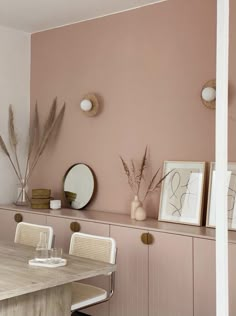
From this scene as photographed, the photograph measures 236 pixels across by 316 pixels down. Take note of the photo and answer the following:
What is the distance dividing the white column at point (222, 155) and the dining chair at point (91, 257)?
34.0 inches

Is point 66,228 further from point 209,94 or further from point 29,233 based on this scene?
point 209,94

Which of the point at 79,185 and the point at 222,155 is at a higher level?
the point at 222,155

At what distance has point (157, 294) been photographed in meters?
3.08

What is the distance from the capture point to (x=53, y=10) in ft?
13.0

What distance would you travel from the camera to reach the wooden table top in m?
2.03

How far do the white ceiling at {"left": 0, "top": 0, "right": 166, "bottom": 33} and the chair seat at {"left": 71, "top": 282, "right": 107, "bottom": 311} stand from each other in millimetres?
2315

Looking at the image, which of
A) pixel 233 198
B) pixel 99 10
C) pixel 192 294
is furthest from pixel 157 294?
pixel 99 10

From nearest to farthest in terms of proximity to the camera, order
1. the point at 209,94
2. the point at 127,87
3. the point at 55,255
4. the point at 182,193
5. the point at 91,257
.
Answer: the point at 55,255
the point at 91,257
the point at 209,94
the point at 182,193
the point at 127,87

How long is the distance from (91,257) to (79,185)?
1316mm

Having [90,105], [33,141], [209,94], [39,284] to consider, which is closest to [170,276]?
[39,284]

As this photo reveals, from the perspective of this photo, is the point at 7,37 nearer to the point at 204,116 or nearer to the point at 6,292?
the point at 204,116

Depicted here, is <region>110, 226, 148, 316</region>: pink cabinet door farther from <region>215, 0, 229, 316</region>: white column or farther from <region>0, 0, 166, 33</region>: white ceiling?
<region>0, 0, 166, 33</region>: white ceiling

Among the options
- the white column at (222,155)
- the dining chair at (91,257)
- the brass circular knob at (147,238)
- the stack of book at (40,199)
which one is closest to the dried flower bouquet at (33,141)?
the stack of book at (40,199)

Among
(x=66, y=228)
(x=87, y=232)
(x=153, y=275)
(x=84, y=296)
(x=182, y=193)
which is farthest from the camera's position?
(x=66, y=228)
